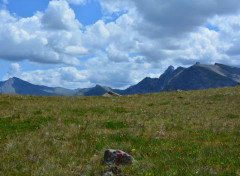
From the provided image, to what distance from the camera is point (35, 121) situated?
538 inches

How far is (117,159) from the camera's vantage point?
6805 mm

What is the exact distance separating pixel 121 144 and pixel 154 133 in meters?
2.64

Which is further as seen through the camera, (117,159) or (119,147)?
(119,147)

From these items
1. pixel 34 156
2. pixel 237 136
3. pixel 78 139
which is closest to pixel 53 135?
pixel 78 139

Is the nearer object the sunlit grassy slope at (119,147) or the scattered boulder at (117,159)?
the sunlit grassy slope at (119,147)

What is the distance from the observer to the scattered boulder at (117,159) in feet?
22.0

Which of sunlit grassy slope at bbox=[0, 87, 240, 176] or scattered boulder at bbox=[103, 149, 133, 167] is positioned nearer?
sunlit grassy slope at bbox=[0, 87, 240, 176]

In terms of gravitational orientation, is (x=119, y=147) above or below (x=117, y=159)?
below

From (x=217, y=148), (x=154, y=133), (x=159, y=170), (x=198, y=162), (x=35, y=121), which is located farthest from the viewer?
(x=35, y=121)

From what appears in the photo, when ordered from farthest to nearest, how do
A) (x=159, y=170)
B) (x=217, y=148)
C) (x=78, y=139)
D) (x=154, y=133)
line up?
(x=154, y=133) < (x=78, y=139) < (x=217, y=148) < (x=159, y=170)

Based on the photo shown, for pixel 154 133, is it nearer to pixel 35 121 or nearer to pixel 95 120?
pixel 95 120

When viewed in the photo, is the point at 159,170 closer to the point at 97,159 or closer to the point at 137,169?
the point at 137,169

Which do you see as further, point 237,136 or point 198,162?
point 237,136

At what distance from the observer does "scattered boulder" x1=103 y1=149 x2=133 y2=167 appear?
Answer: 6.72m
